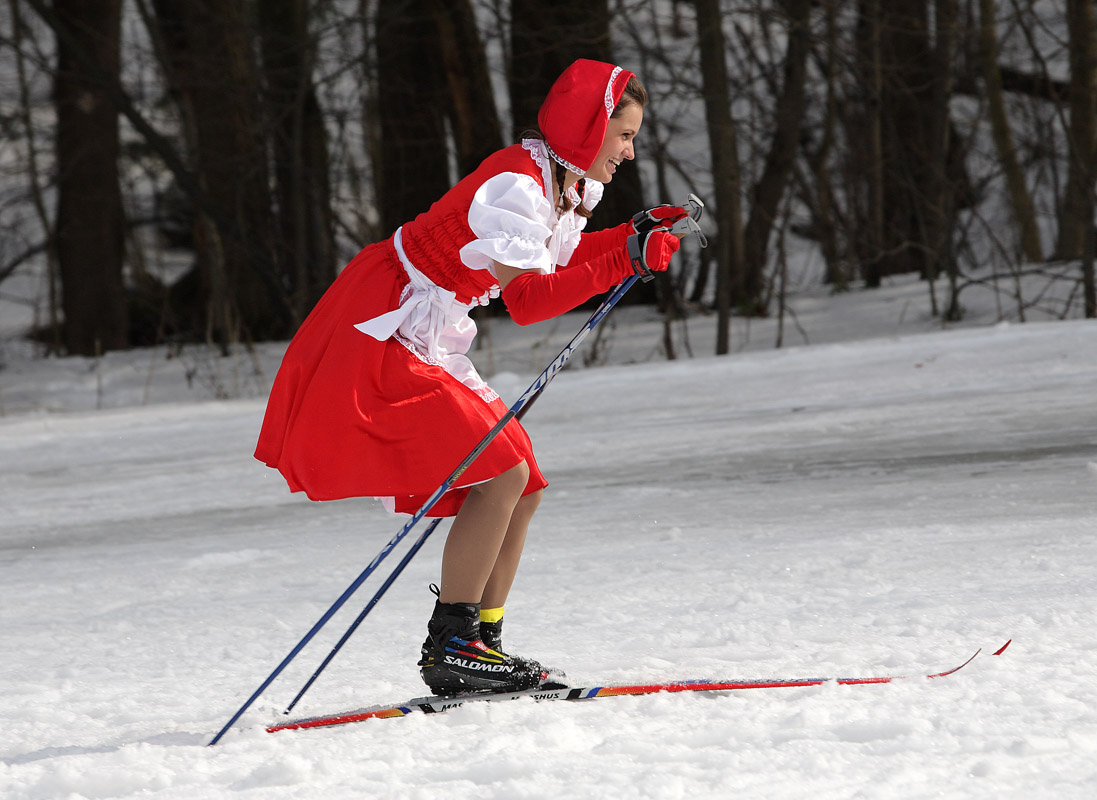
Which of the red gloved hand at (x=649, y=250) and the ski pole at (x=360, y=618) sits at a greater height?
the red gloved hand at (x=649, y=250)

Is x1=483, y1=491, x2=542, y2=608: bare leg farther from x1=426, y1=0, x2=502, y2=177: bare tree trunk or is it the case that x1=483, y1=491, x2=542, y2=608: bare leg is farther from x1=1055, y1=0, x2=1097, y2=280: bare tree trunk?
x1=426, y1=0, x2=502, y2=177: bare tree trunk

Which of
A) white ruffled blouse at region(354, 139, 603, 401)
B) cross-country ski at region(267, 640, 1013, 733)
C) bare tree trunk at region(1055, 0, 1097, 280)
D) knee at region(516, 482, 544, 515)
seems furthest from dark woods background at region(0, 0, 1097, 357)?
cross-country ski at region(267, 640, 1013, 733)

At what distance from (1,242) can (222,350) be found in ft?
23.6

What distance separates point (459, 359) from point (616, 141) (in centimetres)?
64

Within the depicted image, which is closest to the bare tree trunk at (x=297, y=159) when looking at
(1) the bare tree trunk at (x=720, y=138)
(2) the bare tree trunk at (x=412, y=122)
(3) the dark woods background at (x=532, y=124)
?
(3) the dark woods background at (x=532, y=124)

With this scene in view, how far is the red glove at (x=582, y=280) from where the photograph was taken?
256 centimetres

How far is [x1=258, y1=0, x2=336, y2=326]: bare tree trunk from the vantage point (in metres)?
11.3

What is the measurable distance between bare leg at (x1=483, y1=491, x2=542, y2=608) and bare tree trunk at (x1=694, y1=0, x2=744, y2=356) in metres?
7.09

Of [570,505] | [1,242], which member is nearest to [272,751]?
[570,505]

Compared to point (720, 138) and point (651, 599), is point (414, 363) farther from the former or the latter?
point (720, 138)

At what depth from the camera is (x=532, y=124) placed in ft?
35.8

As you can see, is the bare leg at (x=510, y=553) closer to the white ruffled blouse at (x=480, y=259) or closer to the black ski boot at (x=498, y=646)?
the black ski boot at (x=498, y=646)

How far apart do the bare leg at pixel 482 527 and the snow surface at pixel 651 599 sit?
32 cm

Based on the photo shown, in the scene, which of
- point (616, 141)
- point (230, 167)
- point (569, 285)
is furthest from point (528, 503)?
point (230, 167)
